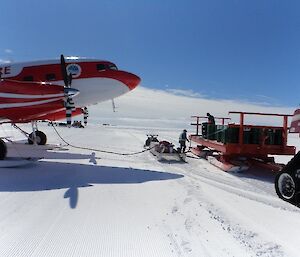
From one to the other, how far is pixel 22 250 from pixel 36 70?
11206mm

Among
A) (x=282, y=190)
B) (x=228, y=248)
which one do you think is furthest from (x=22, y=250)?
(x=282, y=190)

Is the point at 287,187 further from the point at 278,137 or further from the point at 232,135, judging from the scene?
the point at 278,137

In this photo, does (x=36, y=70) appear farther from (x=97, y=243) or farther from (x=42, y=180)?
(x=97, y=243)

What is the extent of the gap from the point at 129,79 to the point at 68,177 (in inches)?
267

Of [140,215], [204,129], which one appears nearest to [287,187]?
[140,215]

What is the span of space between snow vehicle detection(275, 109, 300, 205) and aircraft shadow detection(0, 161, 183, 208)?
3.12 metres

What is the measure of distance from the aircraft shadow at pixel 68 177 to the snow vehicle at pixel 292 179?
3.12 metres

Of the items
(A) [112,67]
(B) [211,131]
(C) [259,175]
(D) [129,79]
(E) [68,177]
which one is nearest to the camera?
(E) [68,177]

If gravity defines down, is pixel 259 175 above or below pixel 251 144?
below

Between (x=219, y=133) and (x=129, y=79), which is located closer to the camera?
(x=219, y=133)

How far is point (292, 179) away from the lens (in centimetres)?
696

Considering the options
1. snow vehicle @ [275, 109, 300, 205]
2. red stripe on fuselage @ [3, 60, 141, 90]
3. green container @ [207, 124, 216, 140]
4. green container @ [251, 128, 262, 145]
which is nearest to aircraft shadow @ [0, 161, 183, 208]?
green container @ [251, 128, 262, 145]

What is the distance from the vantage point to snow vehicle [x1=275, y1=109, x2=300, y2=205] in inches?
262

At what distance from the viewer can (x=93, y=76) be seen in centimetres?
1440
